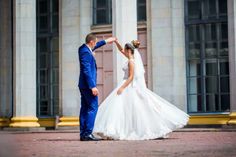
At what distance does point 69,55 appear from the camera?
24328 mm

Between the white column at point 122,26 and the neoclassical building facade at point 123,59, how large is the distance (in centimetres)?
3

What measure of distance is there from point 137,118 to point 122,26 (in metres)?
7.69

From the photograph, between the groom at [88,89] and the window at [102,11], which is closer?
the groom at [88,89]

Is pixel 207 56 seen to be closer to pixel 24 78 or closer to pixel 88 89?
pixel 24 78

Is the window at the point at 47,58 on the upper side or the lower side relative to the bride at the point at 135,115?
upper

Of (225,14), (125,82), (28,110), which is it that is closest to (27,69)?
(28,110)

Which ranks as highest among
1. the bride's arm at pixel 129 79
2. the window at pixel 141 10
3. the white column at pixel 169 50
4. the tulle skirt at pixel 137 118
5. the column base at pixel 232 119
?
the window at pixel 141 10

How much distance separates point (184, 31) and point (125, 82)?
11218mm

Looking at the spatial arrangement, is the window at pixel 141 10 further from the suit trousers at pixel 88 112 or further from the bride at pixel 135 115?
the suit trousers at pixel 88 112

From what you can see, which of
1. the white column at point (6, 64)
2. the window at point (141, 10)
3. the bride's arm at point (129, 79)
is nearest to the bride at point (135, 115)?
the bride's arm at point (129, 79)

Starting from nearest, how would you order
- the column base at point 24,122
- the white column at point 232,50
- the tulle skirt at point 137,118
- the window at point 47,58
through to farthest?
the tulle skirt at point 137,118 → the white column at point 232,50 → the column base at point 24,122 → the window at point 47,58

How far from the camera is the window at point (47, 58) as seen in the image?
82.6 ft

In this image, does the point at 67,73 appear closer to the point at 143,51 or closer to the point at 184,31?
the point at 143,51

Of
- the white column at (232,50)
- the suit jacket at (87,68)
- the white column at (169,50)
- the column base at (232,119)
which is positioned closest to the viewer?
the suit jacket at (87,68)
